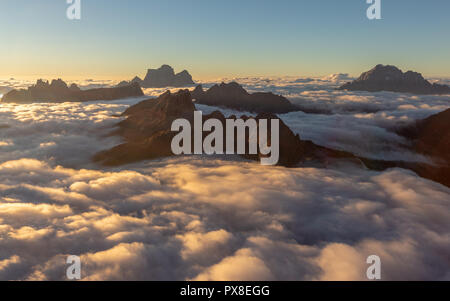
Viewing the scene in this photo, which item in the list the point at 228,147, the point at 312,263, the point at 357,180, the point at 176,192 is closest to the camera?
the point at 312,263

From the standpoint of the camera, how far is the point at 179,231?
113 feet

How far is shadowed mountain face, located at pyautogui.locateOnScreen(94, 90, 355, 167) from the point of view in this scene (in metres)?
66.8

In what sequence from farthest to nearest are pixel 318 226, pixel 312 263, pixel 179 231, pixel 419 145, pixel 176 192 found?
1. pixel 419 145
2. pixel 176 192
3. pixel 318 226
4. pixel 179 231
5. pixel 312 263

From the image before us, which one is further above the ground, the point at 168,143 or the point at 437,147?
the point at 168,143

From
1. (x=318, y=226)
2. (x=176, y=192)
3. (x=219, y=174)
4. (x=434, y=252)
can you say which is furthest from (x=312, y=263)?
(x=219, y=174)

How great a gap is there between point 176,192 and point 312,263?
31.2 metres

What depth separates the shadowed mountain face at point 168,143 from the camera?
219 feet

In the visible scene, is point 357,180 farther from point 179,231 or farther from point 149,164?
point 149,164

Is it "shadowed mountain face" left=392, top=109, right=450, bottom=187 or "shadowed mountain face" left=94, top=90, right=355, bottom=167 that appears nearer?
"shadowed mountain face" left=94, top=90, right=355, bottom=167

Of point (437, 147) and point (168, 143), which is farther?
point (437, 147)

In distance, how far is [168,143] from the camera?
74.1 meters

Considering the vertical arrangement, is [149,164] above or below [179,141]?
below

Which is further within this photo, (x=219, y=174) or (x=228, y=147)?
(x=228, y=147)

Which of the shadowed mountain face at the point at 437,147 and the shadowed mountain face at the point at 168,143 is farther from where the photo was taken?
the shadowed mountain face at the point at 437,147
